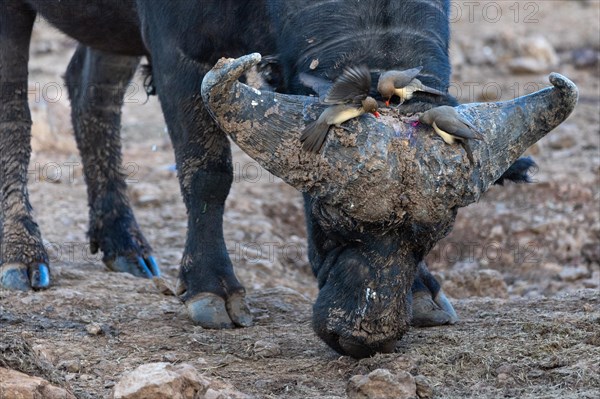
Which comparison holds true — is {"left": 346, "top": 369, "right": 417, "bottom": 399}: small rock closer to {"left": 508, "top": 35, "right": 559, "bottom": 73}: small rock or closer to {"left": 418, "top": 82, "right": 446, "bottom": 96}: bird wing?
{"left": 418, "top": 82, "right": 446, "bottom": 96}: bird wing

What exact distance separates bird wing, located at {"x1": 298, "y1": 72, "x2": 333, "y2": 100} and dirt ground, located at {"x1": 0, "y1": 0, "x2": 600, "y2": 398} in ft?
3.53

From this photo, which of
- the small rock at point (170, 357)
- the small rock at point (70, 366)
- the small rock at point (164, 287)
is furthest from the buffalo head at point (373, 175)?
the small rock at point (164, 287)

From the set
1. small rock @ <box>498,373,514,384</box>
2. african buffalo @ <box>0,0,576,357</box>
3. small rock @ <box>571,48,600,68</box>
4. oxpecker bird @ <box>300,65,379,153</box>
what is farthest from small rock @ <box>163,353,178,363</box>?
small rock @ <box>571,48,600,68</box>

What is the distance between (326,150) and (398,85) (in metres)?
0.39

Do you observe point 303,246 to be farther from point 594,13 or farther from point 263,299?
point 594,13

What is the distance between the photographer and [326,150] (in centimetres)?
429

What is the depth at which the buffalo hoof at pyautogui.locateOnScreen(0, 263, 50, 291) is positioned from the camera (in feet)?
20.8

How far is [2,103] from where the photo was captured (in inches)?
273

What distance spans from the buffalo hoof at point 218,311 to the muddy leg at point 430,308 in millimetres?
818

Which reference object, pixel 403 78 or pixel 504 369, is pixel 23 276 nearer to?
pixel 403 78

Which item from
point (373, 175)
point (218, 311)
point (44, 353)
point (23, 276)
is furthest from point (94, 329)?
point (373, 175)

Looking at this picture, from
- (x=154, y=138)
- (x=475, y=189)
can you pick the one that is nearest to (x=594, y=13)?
(x=154, y=138)

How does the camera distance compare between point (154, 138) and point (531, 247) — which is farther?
point (154, 138)

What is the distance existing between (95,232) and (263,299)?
1.71m
